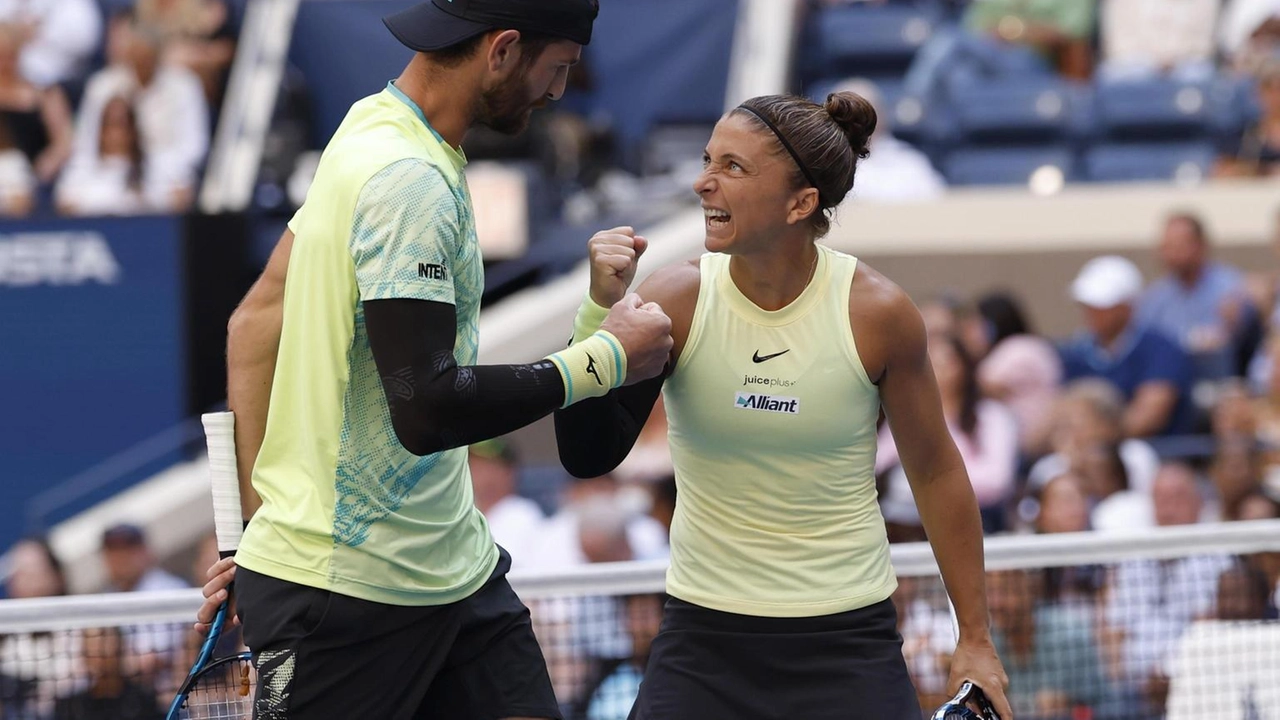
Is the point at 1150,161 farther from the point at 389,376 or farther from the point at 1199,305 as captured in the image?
the point at 389,376

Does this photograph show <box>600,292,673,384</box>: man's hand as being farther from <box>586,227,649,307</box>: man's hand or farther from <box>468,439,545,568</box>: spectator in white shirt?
<box>468,439,545,568</box>: spectator in white shirt

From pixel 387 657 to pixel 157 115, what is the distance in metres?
7.41

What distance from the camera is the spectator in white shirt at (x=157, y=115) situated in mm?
9555

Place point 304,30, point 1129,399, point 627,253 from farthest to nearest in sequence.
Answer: point 304,30, point 1129,399, point 627,253

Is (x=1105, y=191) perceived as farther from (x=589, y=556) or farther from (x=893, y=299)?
(x=893, y=299)

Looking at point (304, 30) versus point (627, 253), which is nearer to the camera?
point (627, 253)

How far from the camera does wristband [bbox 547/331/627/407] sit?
106 inches

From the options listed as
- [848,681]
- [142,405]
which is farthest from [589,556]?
[848,681]

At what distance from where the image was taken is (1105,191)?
851 centimetres

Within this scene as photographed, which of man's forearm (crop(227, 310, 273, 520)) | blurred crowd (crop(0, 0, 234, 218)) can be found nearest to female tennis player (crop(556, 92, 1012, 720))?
man's forearm (crop(227, 310, 273, 520))

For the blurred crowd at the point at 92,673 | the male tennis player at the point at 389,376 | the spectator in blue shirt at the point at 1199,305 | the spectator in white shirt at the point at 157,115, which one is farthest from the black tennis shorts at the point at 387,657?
the spectator in white shirt at the point at 157,115

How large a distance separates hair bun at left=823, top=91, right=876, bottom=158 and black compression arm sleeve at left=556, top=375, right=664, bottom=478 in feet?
1.86

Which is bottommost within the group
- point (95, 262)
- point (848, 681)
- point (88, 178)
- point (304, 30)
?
point (848, 681)

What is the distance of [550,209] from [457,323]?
19.5ft
